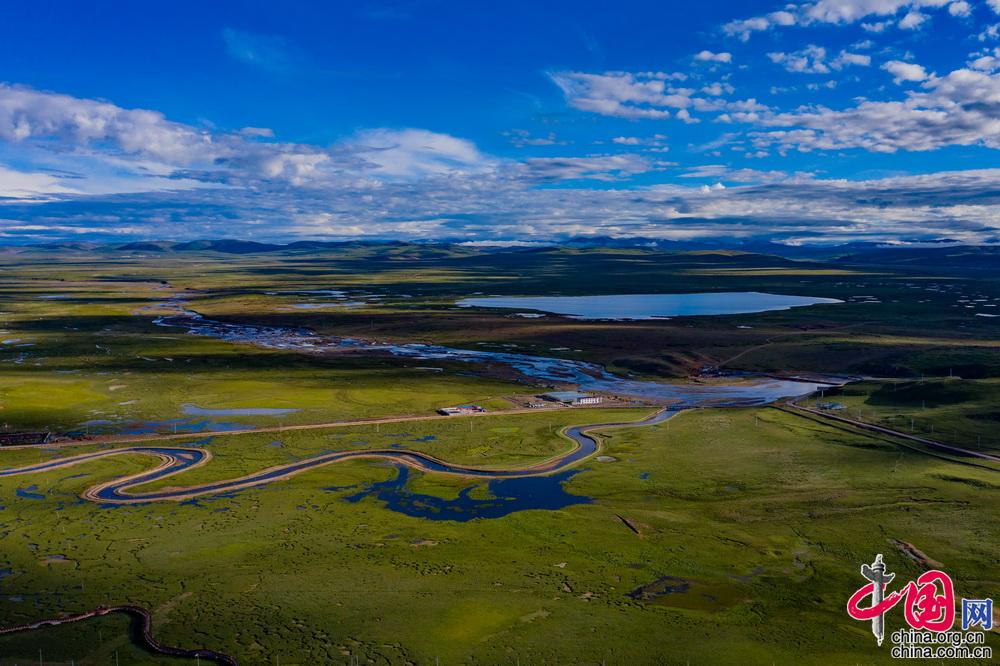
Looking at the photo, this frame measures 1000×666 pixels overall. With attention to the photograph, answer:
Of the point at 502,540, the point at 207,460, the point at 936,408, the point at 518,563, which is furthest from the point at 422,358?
the point at 518,563

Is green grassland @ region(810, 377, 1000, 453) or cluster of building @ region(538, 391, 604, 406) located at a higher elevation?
green grassland @ region(810, 377, 1000, 453)

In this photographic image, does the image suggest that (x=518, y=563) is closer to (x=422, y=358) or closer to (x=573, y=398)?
(x=573, y=398)

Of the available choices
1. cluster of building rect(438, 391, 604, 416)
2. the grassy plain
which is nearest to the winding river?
the grassy plain

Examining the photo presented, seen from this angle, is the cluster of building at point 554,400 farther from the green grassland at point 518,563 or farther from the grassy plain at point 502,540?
the green grassland at point 518,563

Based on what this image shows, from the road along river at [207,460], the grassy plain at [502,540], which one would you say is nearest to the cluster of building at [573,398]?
the grassy plain at [502,540]

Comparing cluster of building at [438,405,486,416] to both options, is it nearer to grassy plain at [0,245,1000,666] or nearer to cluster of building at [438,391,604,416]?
cluster of building at [438,391,604,416]

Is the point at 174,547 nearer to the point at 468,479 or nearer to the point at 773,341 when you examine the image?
the point at 468,479

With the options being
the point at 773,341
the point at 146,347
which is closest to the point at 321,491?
the point at 146,347
